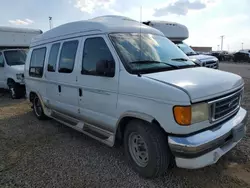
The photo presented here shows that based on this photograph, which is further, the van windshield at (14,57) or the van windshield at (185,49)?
the van windshield at (185,49)

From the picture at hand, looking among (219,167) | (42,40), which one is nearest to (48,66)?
(42,40)

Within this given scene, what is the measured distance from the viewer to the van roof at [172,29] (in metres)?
10.6

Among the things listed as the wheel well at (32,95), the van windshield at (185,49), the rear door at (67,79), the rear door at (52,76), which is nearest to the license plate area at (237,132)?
the rear door at (67,79)

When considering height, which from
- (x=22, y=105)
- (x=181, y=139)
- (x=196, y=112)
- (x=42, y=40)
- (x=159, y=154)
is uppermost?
(x=42, y=40)

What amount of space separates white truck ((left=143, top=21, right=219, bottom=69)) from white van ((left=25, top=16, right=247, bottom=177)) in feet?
20.0

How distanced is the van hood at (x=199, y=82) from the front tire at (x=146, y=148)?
2.12 feet

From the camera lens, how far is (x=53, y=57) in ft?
18.2

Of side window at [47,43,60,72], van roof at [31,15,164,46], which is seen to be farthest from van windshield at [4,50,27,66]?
van roof at [31,15,164,46]

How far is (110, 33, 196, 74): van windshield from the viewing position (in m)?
3.65

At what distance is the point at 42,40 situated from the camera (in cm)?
618

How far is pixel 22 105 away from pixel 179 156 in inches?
285

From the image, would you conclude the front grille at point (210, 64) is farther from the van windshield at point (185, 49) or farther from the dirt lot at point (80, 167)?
the dirt lot at point (80, 167)

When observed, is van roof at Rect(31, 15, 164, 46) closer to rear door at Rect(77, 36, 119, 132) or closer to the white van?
the white van

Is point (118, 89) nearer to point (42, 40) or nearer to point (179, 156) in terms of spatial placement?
point (179, 156)
